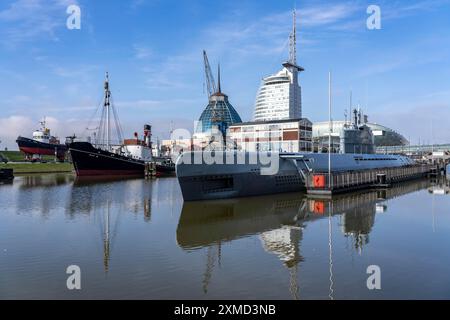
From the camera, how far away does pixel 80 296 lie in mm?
9031

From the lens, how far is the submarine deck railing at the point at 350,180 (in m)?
29.5

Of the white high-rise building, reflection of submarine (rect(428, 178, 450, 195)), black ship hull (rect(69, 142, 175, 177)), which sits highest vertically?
the white high-rise building

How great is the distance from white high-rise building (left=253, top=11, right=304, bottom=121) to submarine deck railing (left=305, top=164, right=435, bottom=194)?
343ft

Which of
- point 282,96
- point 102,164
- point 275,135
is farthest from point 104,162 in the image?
point 282,96

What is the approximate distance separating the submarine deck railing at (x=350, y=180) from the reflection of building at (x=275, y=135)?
22.3 m

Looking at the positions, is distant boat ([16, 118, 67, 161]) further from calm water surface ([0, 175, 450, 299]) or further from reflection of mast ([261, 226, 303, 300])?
reflection of mast ([261, 226, 303, 300])

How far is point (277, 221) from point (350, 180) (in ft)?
51.9

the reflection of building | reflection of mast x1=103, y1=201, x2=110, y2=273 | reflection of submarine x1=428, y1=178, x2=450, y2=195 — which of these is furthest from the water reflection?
the reflection of building

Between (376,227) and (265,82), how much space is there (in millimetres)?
142748

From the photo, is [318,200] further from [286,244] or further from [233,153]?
[286,244]

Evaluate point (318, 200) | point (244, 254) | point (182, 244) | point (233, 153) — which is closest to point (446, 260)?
point (244, 254)

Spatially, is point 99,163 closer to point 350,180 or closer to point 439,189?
point 350,180

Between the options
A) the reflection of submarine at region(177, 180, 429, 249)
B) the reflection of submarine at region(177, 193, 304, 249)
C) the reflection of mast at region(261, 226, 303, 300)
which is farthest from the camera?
the reflection of submarine at region(177, 180, 429, 249)

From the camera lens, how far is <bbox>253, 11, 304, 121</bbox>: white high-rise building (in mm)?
147125
